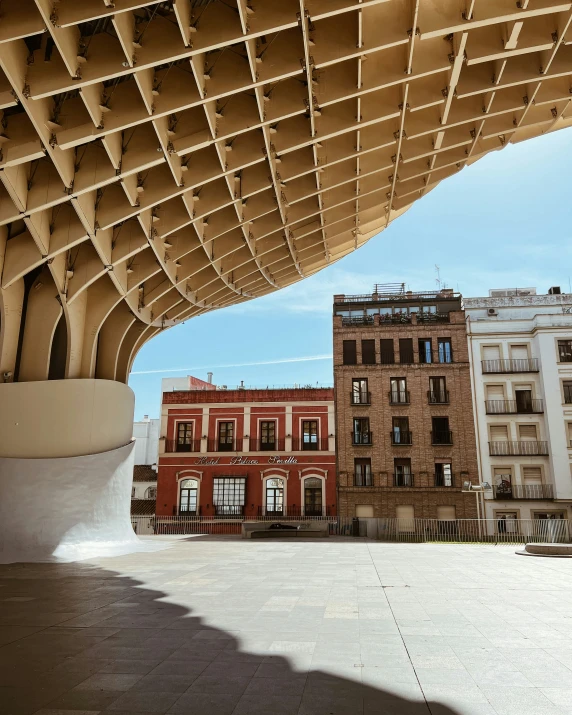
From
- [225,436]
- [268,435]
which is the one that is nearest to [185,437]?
[225,436]

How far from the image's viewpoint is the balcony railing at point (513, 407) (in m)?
38.1

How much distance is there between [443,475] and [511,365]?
8.58 m

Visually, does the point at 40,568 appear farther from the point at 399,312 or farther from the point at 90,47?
the point at 399,312

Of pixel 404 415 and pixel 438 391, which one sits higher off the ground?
pixel 438 391

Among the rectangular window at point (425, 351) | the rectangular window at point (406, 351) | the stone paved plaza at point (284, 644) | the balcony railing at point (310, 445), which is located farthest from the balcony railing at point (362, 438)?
the stone paved plaza at point (284, 644)

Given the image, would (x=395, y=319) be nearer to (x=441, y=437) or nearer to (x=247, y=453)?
(x=441, y=437)

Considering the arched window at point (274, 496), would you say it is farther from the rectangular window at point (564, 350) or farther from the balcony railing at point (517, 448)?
the rectangular window at point (564, 350)

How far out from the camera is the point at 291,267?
23.8 meters

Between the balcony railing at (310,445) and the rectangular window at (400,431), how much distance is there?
4.49 m

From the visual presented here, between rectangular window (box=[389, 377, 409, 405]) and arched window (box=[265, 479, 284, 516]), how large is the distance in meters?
9.35

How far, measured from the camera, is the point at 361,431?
39.6 meters

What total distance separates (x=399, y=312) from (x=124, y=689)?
39290mm

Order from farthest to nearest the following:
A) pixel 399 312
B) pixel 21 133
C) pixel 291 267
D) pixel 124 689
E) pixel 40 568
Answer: pixel 399 312
pixel 291 267
pixel 40 568
pixel 21 133
pixel 124 689

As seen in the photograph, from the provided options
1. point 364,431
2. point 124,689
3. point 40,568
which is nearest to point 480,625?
point 124,689
